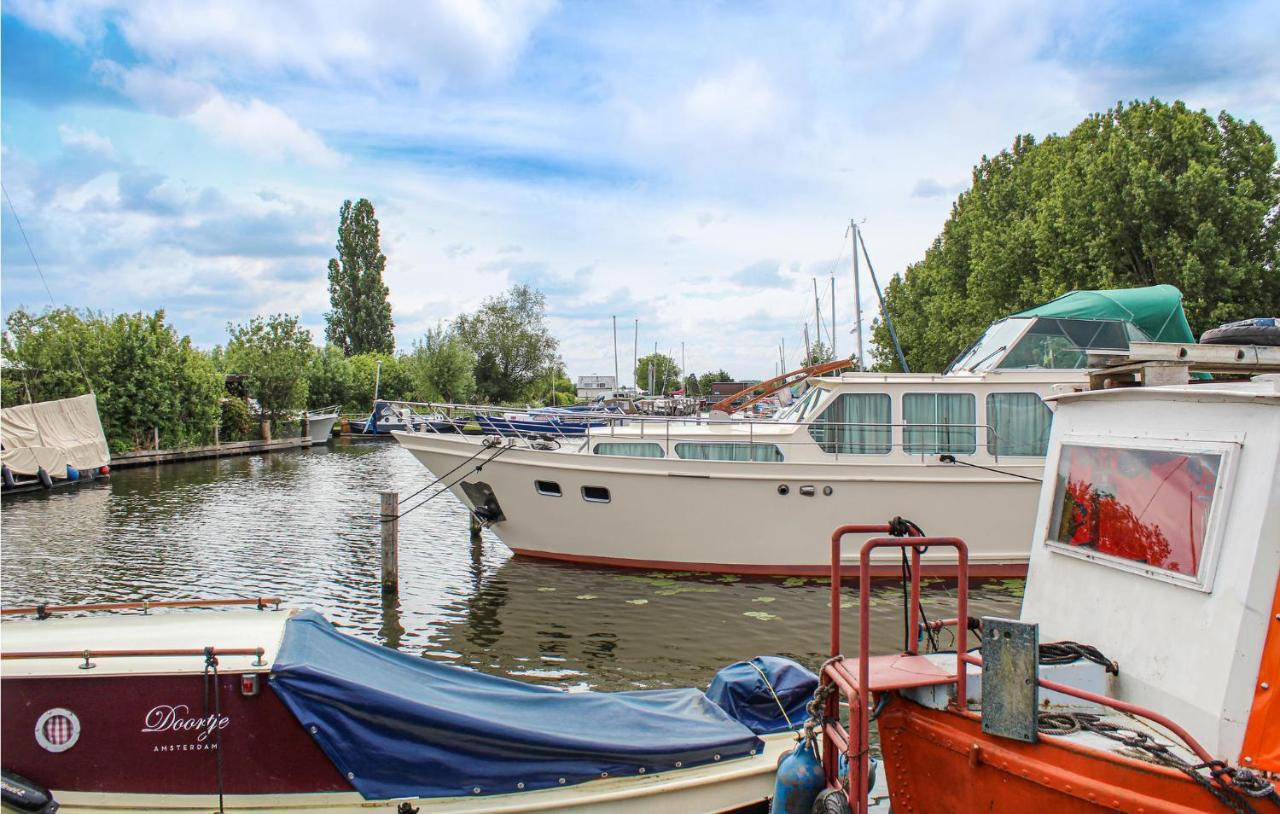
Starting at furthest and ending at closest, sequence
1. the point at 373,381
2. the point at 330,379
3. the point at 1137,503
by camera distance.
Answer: the point at 373,381 < the point at 330,379 < the point at 1137,503

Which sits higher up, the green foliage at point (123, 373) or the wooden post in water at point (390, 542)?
the green foliage at point (123, 373)

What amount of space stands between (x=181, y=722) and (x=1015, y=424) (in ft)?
41.3

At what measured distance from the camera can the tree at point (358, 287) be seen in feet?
236

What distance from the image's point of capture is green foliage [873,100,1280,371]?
70.5 ft

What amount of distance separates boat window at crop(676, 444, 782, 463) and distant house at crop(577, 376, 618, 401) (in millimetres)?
90190

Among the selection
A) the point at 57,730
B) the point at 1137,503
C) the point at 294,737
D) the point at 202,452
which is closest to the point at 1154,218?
the point at 1137,503

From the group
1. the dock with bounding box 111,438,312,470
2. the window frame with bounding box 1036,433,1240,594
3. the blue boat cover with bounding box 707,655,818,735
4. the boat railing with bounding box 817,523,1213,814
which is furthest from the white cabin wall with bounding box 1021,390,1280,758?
the dock with bounding box 111,438,312,470

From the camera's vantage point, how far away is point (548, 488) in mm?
14289

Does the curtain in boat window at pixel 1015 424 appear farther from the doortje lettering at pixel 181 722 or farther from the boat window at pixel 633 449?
the doortje lettering at pixel 181 722

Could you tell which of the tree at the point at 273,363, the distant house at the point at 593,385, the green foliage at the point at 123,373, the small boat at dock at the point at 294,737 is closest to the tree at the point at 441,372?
the tree at the point at 273,363

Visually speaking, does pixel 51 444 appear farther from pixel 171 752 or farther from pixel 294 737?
pixel 294 737

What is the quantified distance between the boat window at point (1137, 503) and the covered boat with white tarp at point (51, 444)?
3003 centimetres

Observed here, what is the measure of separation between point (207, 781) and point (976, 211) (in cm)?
3571

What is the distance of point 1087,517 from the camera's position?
5320mm
